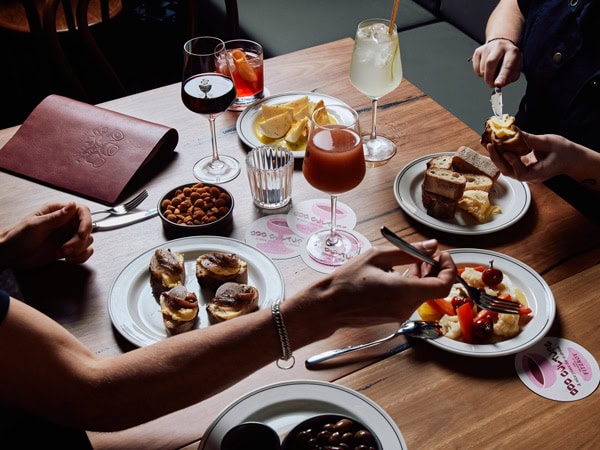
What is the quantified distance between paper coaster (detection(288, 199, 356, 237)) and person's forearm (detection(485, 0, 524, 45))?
2.66ft

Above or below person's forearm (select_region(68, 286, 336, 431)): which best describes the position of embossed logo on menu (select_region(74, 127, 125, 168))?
below

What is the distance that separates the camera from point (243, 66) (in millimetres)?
1779

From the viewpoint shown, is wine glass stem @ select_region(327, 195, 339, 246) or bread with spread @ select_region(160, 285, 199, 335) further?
wine glass stem @ select_region(327, 195, 339, 246)

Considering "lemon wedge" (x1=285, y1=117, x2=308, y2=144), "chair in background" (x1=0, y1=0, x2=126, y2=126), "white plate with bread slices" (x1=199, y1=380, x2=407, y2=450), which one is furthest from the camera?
"chair in background" (x1=0, y1=0, x2=126, y2=126)

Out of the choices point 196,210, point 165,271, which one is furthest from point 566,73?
point 165,271

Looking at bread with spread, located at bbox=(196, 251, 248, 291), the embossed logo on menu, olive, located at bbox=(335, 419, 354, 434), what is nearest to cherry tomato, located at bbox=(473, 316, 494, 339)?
olive, located at bbox=(335, 419, 354, 434)

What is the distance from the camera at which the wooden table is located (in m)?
1.00

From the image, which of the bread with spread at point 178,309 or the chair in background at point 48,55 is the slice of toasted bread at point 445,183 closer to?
the bread with spread at point 178,309

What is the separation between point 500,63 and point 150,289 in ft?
3.85

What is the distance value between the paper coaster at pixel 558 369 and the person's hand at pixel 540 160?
42 cm

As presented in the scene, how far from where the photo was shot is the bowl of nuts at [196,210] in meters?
1.37

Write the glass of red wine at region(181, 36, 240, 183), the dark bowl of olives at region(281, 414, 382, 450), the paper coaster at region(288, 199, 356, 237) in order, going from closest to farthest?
the dark bowl of olives at region(281, 414, 382, 450) < the paper coaster at region(288, 199, 356, 237) < the glass of red wine at region(181, 36, 240, 183)

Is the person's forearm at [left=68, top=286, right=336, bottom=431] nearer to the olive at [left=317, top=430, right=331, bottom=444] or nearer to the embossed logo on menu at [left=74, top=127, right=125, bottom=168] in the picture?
the olive at [left=317, top=430, right=331, bottom=444]

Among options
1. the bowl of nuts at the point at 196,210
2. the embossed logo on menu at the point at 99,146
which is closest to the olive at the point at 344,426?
the bowl of nuts at the point at 196,210
